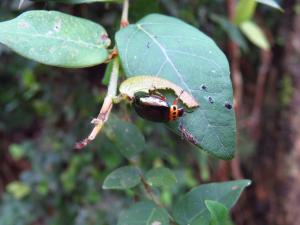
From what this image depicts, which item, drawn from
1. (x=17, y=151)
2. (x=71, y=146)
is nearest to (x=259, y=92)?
(x=71, y=146)

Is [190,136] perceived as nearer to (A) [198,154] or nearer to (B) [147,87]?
(B) [147,87]

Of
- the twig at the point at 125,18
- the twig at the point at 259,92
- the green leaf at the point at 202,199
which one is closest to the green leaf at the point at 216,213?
the green leaf at the point at 202,199

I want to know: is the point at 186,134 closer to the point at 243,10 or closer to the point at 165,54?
the point at 165,54

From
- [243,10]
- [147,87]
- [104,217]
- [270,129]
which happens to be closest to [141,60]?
[147,87]

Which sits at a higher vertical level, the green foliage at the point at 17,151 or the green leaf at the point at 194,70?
the green leaf at the point at 194,70

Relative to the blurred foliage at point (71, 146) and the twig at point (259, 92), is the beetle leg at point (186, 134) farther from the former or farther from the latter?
the twig at point (259, 92)

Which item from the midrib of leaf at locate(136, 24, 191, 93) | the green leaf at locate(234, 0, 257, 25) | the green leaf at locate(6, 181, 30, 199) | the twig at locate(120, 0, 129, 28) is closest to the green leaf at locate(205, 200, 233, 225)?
the midrib of leaf at locate(136, 24, 191, 93)
